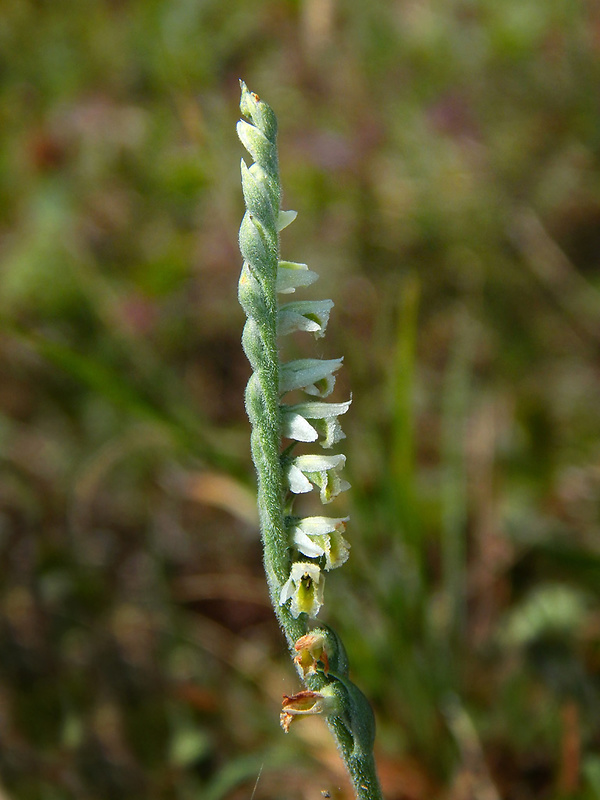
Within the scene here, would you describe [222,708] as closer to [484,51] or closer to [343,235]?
[343,235]

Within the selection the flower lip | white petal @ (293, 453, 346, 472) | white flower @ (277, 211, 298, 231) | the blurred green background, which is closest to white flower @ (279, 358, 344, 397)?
white petal @ (293, 453, 346, 472)

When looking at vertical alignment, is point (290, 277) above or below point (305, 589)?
above

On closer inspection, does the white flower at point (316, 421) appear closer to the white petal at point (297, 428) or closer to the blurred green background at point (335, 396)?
the white petal at point (297, 428)

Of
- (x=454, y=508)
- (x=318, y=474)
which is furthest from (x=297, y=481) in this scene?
(x=454, y=508)

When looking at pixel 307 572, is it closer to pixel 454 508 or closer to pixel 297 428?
pixel 297 428

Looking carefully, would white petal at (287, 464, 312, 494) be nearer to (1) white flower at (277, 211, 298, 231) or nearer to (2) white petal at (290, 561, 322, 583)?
(2) white petal at (290, 561, 322, 583)

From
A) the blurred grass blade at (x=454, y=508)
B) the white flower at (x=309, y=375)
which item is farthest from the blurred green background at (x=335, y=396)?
the white flower at (x=309, y=375)
